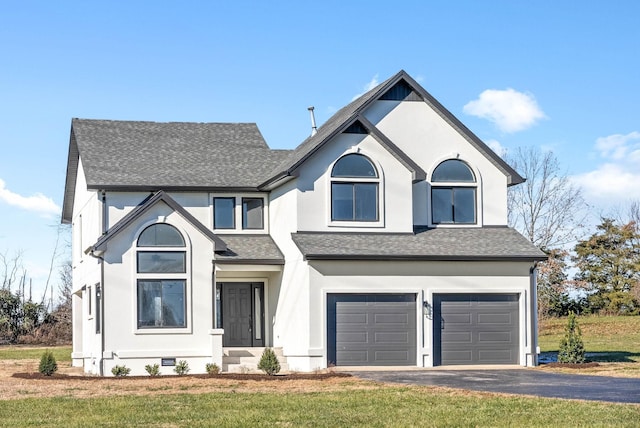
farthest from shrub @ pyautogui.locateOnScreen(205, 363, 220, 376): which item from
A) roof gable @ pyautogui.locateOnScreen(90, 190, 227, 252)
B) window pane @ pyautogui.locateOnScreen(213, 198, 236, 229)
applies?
window pane @ pyautogui.locateOnScreen(213, 198, 236, 229)

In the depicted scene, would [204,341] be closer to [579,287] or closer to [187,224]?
[187,224]

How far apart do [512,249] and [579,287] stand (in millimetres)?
29443

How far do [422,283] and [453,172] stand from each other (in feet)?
14.2

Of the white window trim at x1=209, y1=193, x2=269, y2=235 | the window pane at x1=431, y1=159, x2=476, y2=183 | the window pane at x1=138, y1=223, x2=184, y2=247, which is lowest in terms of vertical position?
the window pane at x1=138, y1=223, x2=184, y2=247

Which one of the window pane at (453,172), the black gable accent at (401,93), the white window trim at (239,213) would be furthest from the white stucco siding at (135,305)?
the window pane at (453,172)

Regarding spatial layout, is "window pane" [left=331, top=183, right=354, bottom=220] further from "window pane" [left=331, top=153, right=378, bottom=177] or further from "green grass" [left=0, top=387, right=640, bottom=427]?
"green grass" [left=0, top=387, right=640, bottom=427]

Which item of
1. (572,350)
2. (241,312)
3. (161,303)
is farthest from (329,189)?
(572,350)

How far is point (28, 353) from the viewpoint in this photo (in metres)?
44.8

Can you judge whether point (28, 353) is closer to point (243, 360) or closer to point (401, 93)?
point (243, 360)

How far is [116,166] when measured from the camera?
3356 cm

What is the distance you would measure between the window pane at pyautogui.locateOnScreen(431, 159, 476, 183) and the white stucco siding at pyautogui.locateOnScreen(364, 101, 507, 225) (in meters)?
0.17

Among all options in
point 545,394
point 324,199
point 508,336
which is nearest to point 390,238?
point 324,199

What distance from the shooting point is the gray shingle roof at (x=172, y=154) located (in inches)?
1299

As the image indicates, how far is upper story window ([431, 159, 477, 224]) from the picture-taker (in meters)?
32.5
